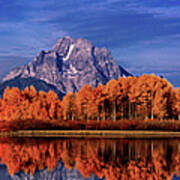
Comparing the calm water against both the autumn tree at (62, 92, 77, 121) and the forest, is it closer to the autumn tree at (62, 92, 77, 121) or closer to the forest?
the forest

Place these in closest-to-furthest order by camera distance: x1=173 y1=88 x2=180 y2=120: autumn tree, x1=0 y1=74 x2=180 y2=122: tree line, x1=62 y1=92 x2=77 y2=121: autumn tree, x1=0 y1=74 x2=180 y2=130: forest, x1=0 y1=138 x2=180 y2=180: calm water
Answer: x1=0 y1=138 x2=180 y2=180: calm water
x1=0 y1=74 x2=180 y2=130: forest
x1=0 y1=74 x2=180 y2=122: tree line
x1=173 y1=88 x2=180 y2=120: autumn tree
x1=62 y1=92 x2=77 y2=121: autumn tree

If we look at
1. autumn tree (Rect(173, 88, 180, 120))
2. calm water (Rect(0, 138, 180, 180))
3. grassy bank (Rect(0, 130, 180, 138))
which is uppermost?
autumn tree (Rect(173, 88, 180, 120))

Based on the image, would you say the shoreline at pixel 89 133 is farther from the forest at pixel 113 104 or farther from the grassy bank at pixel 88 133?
the forest at pixel 113 104

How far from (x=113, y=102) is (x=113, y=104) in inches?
65.9

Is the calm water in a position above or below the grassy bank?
below

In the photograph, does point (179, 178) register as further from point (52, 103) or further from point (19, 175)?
point (52, 103)

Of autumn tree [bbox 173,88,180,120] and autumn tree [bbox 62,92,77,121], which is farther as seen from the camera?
autumn tree [bbox 62,92,77,121]

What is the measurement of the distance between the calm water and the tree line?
151ft

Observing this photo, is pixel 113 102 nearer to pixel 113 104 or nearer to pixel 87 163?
pixel 113 104

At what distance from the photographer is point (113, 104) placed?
9475 cm

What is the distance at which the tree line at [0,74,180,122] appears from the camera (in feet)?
282

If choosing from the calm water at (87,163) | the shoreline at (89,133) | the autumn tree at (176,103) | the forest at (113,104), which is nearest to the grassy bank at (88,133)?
the shoreline at (89,133)

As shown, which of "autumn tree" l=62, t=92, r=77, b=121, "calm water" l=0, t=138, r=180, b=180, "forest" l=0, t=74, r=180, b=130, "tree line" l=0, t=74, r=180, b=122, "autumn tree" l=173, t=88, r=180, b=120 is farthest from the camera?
"autumn tree" l=62, t=92, r=77, b=121

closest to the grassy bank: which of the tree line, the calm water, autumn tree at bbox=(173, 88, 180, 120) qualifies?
the calm water
